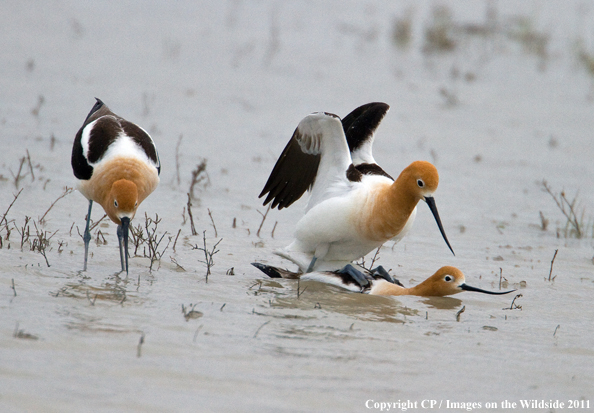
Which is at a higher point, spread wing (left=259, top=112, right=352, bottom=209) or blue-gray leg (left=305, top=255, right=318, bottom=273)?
spread wing (left=259, top=112, right=352, bottom=209)

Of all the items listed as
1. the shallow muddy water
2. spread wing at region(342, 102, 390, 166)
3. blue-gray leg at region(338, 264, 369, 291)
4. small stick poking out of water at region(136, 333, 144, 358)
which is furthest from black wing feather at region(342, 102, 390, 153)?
small stick poking out of water at region(136, 333, 144, 358)

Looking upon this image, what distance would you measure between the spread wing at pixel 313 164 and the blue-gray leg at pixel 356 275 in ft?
1.72

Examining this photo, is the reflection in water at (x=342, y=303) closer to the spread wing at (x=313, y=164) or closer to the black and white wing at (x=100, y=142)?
the spread wing at (x=313, y=164)

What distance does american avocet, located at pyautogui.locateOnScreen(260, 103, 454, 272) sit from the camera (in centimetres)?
460

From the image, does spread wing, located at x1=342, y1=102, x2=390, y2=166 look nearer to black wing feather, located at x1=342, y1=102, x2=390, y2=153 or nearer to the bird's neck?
black wing feather, located at x1=342, y1=102, x2=390, y2=153

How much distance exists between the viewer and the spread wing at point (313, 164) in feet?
15.9

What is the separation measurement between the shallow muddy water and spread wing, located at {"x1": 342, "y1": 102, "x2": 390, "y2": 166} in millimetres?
785

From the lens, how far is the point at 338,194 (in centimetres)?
498

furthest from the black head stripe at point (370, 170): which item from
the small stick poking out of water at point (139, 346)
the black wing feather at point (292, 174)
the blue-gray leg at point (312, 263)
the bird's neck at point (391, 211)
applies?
the small stick poking out of water at point (139, 346)

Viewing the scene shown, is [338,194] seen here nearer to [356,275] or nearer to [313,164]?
[313,164]

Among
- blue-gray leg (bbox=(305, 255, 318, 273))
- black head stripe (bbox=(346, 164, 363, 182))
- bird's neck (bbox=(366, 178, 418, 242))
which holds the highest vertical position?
black head stripe (bbox=(346, 164, 363, 182))

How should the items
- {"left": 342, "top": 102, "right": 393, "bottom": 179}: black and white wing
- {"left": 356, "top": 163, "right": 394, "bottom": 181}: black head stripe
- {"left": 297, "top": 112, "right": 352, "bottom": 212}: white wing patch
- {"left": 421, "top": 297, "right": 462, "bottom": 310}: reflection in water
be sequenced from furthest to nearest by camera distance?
{"left": 342, "top": 102, "right": 393, "bottom": 179}: black and white wing → {"left": 356, "top": 163, "right": 394, "bottom": 181}: black head stripe → {"left": 297, "top": 112, "right": 352, "bottom": 212}: white wing patch → {"left": 421, "top": 297, "right": 462, "bottom": 310}: reflection in water

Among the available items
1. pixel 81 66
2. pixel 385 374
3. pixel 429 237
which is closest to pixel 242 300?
pixel 385 374

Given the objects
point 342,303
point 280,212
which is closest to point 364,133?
point 280,212
